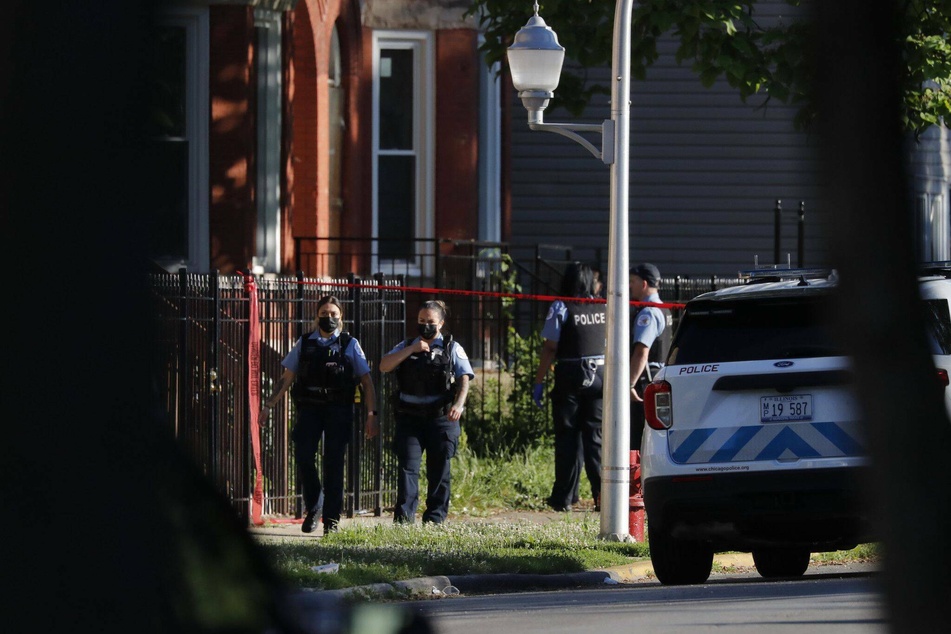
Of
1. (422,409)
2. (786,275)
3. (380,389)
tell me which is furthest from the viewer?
(380,389)

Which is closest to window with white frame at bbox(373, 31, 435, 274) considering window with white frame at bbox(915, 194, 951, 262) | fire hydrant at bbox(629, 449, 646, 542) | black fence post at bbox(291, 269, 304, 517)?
black fence post at bbox(291, 269, 304, 517)

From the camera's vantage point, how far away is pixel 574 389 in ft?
41.7

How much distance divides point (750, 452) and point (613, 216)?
2.96 meters

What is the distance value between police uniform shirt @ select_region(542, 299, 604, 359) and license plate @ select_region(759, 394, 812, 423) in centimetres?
432

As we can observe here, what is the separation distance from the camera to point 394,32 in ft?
60.0

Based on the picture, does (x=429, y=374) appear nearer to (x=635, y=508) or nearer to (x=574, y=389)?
(x=574, y=389)

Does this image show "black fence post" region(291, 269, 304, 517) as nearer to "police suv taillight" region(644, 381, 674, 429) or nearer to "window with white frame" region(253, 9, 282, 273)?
"window with white frame" region(253, 9, 282, 273)

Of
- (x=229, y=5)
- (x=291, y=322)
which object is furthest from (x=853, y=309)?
(x=229, y=5)

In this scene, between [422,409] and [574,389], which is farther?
[574,389]

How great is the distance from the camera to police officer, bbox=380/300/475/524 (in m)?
11.5

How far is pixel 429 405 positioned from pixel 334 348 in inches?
32.1

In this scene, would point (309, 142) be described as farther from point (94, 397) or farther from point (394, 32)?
point (94, 397)

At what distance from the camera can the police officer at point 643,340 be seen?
41.0 feet

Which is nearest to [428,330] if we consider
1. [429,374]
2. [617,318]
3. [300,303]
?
[429,374]
